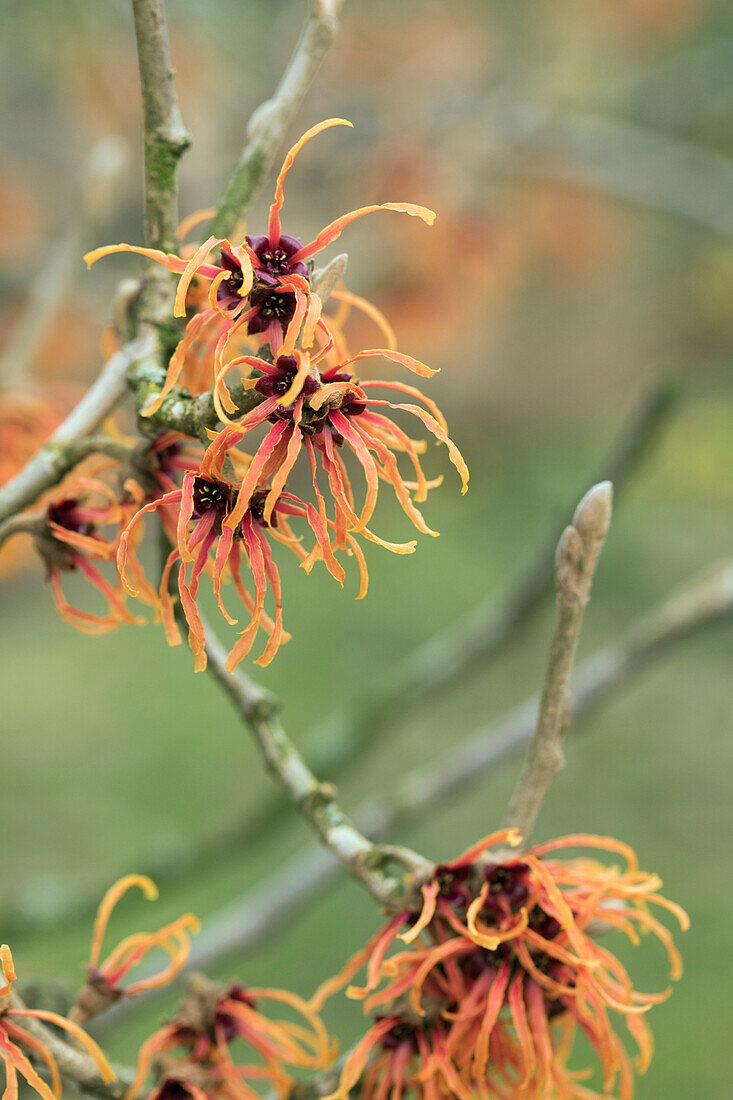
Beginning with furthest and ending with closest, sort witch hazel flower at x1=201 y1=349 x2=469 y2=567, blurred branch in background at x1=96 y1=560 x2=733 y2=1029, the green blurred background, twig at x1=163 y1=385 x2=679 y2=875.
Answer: the green blurred background → twig at x1=163 y1=385 x2=679 y2=875 → blurred branch in background at x1=96 y1=560 x2=733 y2=1029 → witch hazel flower at x1=201 y1=349 x2=469 y2=567

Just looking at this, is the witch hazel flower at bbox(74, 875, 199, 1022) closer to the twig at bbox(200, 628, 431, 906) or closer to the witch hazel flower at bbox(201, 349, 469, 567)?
the twig at bbox(200, 628, 431, 906)

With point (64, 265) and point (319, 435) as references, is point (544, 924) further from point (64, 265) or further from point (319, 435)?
point (64, 265)

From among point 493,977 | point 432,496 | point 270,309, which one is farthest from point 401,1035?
point 432,496

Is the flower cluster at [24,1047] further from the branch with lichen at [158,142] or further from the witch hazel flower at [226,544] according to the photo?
the branch with lichen at [158,142]

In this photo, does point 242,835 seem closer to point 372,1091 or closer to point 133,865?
point 133,865

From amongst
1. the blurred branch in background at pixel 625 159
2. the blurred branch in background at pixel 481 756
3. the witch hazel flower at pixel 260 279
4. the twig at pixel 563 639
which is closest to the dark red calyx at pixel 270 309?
the witch hazel flower at pixel 260 279

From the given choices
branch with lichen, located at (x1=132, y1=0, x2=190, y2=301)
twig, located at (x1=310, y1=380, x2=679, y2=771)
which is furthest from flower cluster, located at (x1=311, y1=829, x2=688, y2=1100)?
twig, located at (x1=310, y1=380, x2=679, y2=771)

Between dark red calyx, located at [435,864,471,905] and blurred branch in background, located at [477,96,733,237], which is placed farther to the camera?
blurred branch in background, located at [477,96,733,237]

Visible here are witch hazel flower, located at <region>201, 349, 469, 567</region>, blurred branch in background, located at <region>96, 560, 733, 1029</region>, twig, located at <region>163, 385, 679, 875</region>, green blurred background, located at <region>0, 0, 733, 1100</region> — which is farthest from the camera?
green blurred background, located at <region>0, 0, 733, 1100</region>
